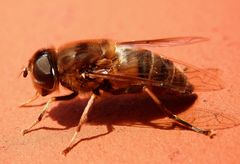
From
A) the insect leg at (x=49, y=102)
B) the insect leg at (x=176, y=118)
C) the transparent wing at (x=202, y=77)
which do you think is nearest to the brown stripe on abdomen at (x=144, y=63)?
the insect leg at (x=176, y=118)

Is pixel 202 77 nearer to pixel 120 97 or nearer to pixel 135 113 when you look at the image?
pixel 135 113

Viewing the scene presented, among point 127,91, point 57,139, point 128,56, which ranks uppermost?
point 128,56

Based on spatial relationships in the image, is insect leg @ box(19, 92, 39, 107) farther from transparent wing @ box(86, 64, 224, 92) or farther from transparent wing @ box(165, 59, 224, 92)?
transparent wing @ box(165, 59, 224, 92)

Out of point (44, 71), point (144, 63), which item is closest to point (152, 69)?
point (144, 63)

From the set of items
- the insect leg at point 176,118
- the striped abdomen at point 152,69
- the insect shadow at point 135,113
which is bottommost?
the insect shadow at point 135,113

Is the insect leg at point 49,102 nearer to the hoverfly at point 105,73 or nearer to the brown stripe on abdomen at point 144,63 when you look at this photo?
the hoverfly at point 105,73

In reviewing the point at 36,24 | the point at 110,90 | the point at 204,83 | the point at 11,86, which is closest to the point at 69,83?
the point at 110,90

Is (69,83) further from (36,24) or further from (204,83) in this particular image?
(36,24)

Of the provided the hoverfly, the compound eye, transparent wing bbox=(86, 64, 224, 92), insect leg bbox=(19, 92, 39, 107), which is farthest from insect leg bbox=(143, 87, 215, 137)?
insect leg bbox=(19, 92, 39, 107)
